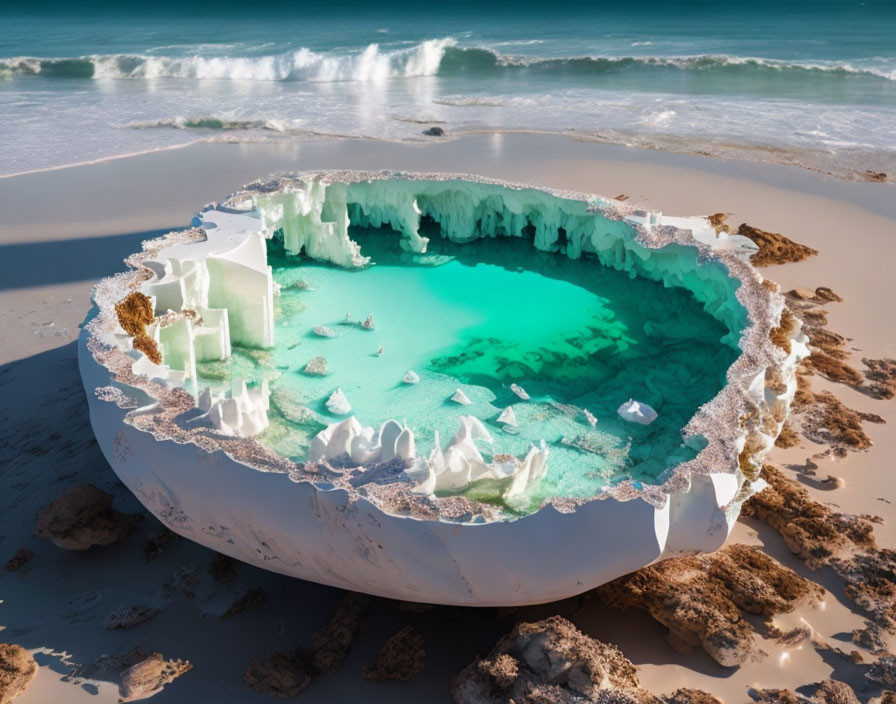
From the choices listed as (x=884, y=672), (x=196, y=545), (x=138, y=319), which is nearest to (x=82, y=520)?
(x=196, y=545)

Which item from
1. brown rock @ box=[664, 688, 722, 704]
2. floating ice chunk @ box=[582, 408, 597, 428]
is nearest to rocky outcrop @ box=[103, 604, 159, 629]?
brown rock @ box=[664, 688, 722, 704]

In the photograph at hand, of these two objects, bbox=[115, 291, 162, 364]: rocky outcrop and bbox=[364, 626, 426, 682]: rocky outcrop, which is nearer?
bbox=[364, 626, 426, 682]: rocky outcrop

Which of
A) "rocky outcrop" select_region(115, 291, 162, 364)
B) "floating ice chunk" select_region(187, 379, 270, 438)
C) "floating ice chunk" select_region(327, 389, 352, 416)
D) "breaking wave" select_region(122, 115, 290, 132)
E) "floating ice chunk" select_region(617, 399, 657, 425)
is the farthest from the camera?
"breaking wave" select_region(122, 115, 290, 132)

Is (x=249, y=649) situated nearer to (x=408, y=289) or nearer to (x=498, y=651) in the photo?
(x=498, y=651)

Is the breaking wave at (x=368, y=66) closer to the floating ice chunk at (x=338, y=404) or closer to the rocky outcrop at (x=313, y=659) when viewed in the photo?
the floating ice chunk at (x=338, y=404)

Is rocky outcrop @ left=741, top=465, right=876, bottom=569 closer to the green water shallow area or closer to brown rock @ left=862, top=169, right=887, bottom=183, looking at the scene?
the green water shallow area

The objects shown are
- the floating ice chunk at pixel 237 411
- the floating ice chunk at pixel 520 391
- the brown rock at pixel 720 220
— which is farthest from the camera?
the brown rock at pixel 720 220

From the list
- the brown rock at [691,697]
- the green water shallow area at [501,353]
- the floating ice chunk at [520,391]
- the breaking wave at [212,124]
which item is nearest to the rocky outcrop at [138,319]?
the green water shallow area at [501,353]
